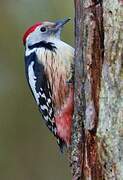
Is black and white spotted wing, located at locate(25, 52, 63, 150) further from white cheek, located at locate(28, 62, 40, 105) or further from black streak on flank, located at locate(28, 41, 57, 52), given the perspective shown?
black streak on flank, located at locate(28, 41, 57, 52)

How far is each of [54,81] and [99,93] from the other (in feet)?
2.59

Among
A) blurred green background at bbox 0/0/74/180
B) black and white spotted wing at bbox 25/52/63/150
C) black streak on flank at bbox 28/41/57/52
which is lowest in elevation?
blurred green background at bbox 0/0/74/180

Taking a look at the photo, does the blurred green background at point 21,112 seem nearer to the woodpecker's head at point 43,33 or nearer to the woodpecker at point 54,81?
the woodpecker's head at point 43,33

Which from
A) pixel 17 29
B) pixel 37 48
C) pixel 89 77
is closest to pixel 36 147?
pixel 17 29

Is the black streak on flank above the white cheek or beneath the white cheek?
above

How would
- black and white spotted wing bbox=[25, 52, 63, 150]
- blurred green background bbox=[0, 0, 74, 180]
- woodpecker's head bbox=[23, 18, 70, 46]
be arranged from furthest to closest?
blurred green background bbox=[0, 0, 74, 180], woodpecker's head bbox=[23, 18, 70, 46], black and white spotted wing bbox=[25, 52, 63, 150]

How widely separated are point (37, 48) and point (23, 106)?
10.6 ft

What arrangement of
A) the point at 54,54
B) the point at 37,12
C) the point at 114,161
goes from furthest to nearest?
the point at 37,12 < the point at 54,54 < the point at 114,161

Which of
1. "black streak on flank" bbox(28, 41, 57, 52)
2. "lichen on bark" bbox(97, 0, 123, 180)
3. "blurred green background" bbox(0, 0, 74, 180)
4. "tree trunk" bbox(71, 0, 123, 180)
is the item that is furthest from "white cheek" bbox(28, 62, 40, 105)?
"blurred green background" bbox(0, 0, 74, 180)

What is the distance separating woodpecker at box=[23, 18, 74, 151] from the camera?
412 cm

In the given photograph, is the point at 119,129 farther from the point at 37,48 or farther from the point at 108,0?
the point at 37,48

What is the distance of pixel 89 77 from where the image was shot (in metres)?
3.53

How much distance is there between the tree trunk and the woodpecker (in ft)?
1.52

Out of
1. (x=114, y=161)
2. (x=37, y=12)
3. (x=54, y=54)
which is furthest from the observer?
(x=37, y=12)
